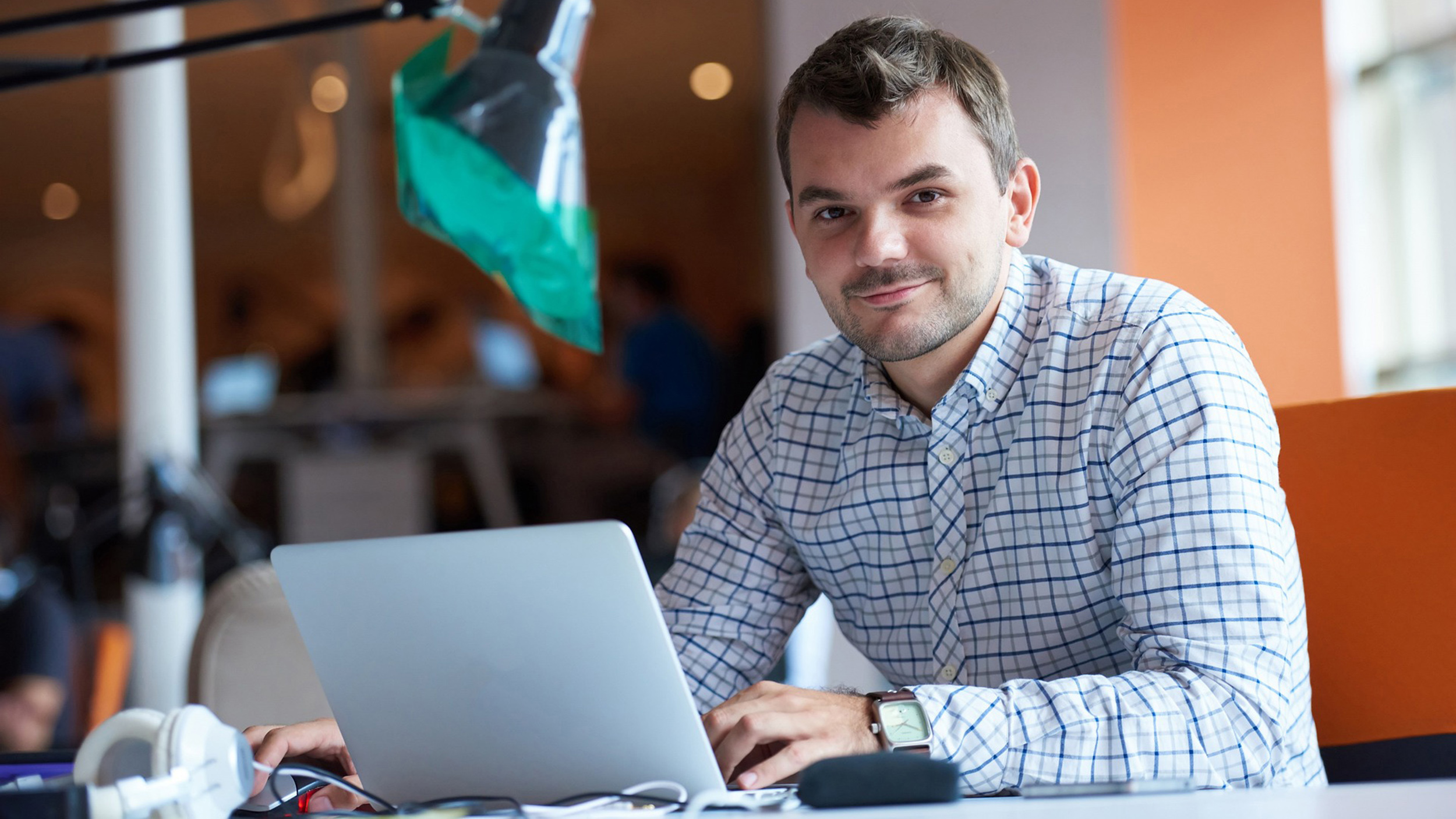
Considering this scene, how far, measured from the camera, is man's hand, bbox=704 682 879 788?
93 centimetres

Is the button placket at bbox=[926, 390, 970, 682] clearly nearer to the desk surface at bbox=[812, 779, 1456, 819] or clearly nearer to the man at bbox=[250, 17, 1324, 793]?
the man at bbox=[250, 17, 1324, 793]

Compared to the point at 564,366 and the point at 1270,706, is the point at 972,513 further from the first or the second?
the point at 564,366

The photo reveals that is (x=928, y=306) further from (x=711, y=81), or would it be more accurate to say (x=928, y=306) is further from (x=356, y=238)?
(x=711, y=81)

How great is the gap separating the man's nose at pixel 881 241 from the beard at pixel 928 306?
0.04 ft

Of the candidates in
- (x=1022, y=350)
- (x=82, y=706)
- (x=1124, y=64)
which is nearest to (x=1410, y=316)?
(x=1124, y=64)

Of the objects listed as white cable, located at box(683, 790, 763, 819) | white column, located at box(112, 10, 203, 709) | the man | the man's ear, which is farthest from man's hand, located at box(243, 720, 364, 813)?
white column, located at box(112, 10, 203, 709)

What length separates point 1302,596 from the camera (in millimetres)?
1217

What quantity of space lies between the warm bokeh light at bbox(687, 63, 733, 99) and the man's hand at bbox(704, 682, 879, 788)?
23.9ft

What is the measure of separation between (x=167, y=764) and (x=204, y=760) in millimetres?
24

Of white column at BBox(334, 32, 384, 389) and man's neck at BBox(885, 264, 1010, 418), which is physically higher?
white column at BBox(334, 32, 384, 389)

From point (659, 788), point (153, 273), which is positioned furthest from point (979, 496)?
point (153, 273)

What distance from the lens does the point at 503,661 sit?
35.8 inches

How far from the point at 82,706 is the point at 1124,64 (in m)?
2.45

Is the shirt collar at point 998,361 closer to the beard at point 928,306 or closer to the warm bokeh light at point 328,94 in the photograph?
the beard at point 928,306
